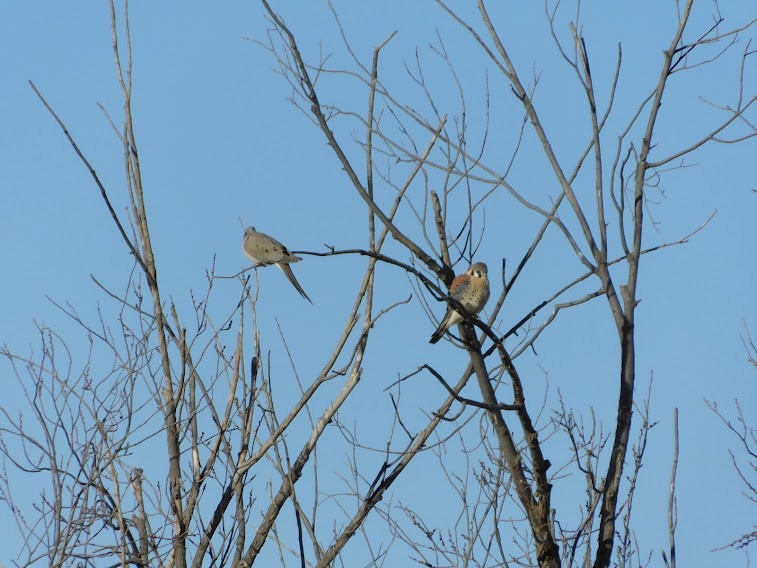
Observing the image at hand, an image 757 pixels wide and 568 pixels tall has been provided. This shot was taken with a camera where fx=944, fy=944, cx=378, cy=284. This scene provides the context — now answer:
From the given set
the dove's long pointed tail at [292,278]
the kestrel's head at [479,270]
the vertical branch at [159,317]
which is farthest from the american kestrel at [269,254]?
Result: the vertical branch at [159,317]

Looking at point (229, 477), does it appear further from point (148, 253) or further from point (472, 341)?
point (472, 341)

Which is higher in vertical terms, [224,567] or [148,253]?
[148,253]

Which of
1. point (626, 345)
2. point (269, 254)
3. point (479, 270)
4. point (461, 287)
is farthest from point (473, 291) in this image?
point (269, 254)

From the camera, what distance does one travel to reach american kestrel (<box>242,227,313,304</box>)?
27.0 ft

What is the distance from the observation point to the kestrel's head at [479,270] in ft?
20.6

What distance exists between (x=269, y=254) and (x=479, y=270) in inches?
103

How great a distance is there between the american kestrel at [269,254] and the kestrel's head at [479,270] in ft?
7.12

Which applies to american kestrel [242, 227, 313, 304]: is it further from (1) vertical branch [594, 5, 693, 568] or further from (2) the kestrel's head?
(1) vertical branch [594, 5, 693, 568]

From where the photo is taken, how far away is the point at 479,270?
20.8 ft

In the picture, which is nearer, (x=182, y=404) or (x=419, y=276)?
(x=419, y=276)

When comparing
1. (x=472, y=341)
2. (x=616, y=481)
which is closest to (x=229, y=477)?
(x=472, y=341)

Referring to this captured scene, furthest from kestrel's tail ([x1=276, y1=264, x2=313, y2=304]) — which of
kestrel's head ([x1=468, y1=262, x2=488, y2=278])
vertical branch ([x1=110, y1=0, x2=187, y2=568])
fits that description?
vertical branch ([x1=110, y1=0, x2=187, y2=568])

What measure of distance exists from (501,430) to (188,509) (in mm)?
1482

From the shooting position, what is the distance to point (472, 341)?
12.6 ft
